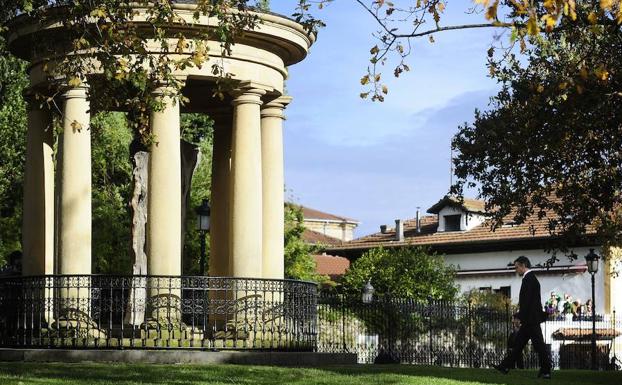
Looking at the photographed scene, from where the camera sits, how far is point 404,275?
5512 cm

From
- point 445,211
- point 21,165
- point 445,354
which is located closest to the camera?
point 445,354

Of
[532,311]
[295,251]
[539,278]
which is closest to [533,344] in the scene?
[532,311]

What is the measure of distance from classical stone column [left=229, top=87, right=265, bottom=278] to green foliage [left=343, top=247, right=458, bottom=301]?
2804 centimetres

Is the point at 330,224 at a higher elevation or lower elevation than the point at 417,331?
higher

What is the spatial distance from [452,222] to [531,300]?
53.1m

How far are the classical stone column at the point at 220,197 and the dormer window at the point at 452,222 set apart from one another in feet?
146

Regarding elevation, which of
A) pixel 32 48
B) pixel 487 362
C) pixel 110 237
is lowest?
pixel 487 362

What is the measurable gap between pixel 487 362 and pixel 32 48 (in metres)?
19.9

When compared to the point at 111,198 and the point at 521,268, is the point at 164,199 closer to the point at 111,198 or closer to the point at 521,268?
the point at 521,268

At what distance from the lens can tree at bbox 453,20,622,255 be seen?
2727 centimetres

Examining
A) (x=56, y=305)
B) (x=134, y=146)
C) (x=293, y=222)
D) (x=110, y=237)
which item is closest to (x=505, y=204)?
(x=134, y=146)

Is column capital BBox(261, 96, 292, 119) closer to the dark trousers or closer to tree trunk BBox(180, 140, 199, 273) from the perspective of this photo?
tree trunk BBox(180, 140, 199, 273)

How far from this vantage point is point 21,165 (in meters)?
46.3

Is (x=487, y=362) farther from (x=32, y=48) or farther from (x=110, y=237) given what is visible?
(x=32, y=48)
